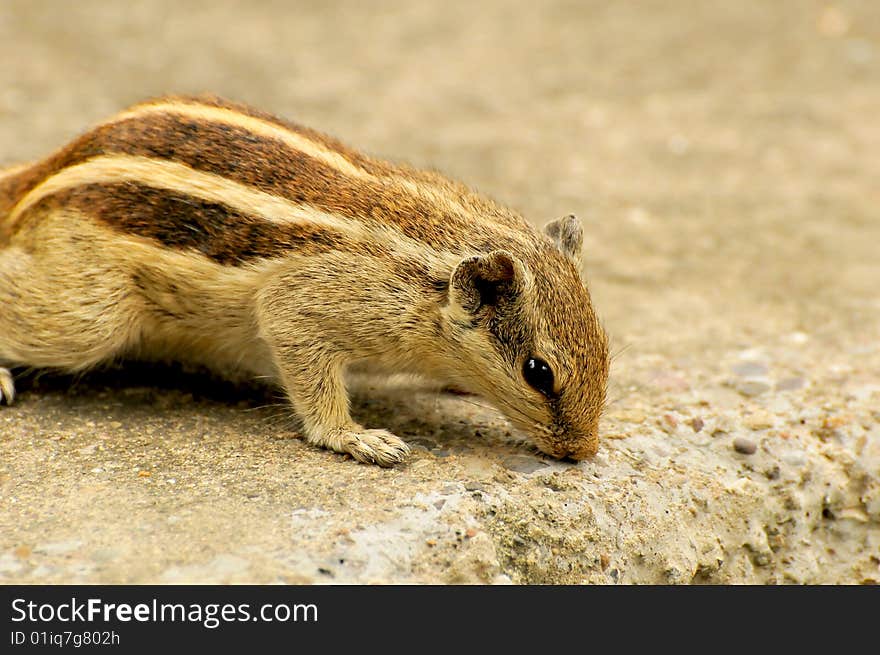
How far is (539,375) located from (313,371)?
1.00 m

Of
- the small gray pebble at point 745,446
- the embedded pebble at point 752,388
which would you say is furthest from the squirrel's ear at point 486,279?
the embedded pebble at point 752,388

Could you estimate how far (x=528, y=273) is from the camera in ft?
14.0

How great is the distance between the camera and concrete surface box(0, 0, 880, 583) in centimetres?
392

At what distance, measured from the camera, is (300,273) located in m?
4.46

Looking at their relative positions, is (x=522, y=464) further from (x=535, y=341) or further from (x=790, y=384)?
(x=790, y=384)

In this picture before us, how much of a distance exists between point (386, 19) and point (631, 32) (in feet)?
8.51

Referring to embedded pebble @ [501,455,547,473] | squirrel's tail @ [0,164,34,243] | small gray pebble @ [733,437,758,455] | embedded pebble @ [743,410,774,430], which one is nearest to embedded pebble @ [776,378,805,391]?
embedded pebble @ [743,410,774,430]

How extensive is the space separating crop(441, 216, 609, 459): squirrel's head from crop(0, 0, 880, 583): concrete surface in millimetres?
218

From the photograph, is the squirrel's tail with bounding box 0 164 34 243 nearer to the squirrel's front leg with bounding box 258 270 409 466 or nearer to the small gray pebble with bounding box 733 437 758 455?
the squirrel's front leg with bounding box 258 270 409 466

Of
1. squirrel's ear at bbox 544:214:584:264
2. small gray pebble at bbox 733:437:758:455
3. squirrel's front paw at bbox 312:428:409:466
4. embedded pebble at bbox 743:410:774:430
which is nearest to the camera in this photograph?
squirrel's front paw at bbox 312:428:409:466

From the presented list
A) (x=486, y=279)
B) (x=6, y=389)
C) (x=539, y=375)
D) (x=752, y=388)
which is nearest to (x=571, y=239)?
(x=486, y=279)

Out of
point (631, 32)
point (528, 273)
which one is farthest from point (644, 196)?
point (528, 273)

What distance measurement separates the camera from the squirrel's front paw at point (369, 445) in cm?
431

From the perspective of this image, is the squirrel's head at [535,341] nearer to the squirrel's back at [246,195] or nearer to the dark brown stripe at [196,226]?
the squirrel's back at [246,195]
